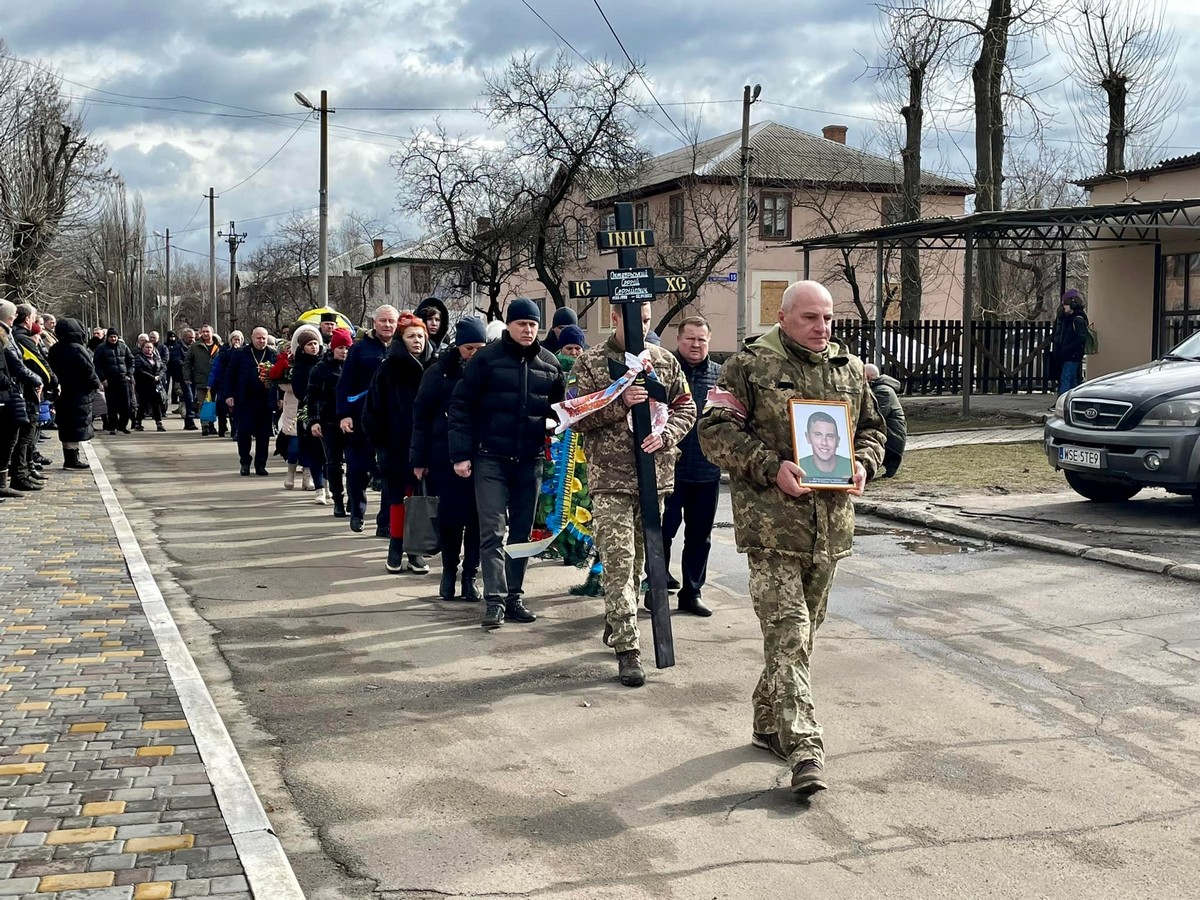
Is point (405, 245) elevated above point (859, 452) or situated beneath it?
elevated above

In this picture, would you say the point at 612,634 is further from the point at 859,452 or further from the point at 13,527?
the point at 13,527

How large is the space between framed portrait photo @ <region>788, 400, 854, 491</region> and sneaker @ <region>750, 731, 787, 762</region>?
1120mm

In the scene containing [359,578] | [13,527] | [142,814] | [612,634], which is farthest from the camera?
[13,527]

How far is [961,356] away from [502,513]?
23.1 m

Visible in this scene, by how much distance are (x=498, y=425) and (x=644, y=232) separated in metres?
1.70

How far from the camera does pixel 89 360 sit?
1611 centimetres

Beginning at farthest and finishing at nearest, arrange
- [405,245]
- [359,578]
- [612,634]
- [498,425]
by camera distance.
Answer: [405,245]
[359,578]
[498,425]
[612,634]

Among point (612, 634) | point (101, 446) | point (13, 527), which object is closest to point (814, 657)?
point (612, 634)

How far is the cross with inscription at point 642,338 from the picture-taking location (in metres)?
6.45

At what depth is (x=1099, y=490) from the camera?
12.5m

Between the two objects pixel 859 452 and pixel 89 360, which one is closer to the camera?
pixel 859 452

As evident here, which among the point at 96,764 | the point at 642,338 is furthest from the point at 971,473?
the point at 96,764

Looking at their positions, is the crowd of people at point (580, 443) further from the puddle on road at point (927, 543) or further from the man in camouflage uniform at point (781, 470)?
the puddle on road at point (927, 543)

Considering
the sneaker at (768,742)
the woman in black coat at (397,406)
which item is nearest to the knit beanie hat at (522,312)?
the woman in black coat at (397,406)
